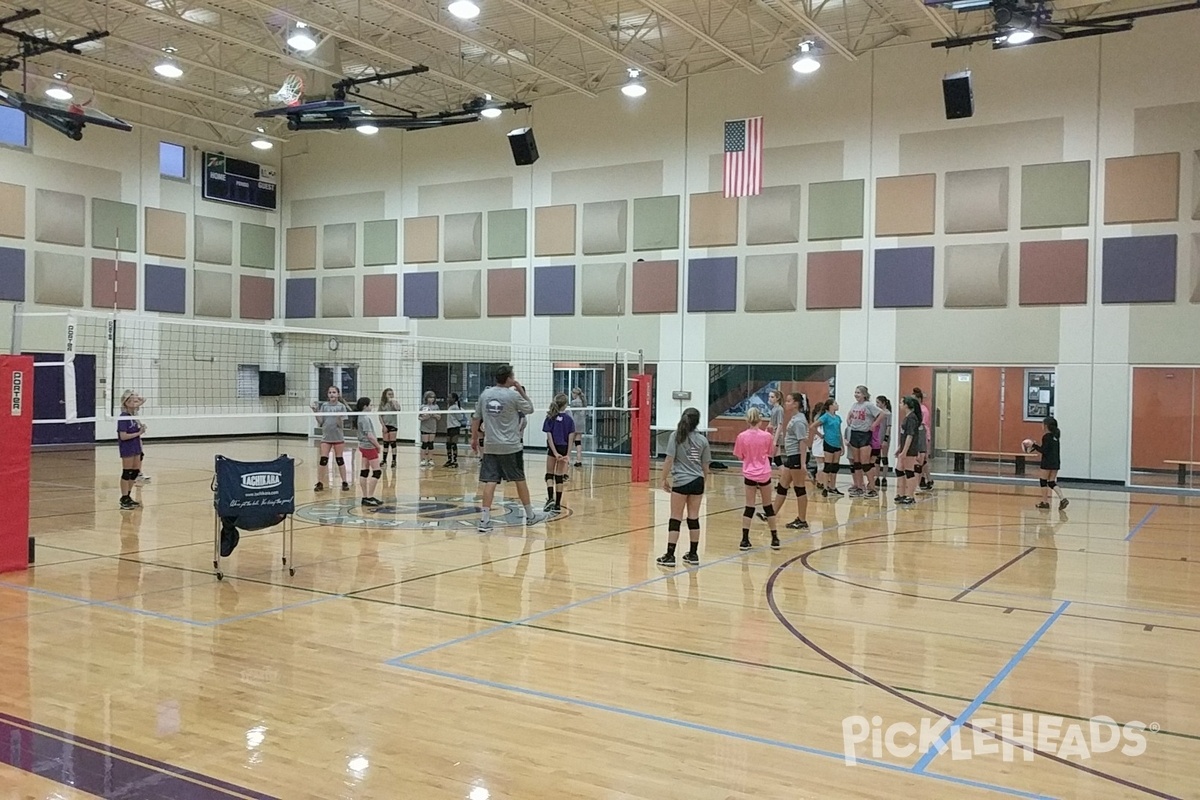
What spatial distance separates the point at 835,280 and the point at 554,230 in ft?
22.9

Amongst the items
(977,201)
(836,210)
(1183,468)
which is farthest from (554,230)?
(1183,468)

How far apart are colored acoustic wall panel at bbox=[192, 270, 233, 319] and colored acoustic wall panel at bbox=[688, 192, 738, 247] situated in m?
13.5

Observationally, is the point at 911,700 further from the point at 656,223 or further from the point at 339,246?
the point at 339,246

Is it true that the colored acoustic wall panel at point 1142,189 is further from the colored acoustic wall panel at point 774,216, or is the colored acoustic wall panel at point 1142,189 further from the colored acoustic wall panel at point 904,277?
the colored acoustic wall panel at point 774,216

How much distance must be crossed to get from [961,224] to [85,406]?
808 inches

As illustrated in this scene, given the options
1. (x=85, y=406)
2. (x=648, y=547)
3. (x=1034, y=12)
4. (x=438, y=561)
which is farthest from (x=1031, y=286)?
(x=85, y=406)

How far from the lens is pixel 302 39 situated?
1584 centimetres

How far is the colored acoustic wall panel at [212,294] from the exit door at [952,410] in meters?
18.8

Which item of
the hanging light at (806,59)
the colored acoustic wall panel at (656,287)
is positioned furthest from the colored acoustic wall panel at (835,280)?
the hanging light at (806,59)

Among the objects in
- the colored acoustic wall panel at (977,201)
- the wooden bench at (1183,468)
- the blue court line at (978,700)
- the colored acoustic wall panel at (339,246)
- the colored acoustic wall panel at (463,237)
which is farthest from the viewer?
the colored acoustic wall panel at (339,246)

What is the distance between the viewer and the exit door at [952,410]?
1897 centimetres

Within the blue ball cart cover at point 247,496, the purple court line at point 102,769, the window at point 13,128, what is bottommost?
the purple court line at point 102,769

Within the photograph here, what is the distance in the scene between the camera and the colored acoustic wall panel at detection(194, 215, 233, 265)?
84.5 ft

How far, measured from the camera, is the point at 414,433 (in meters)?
25.0
